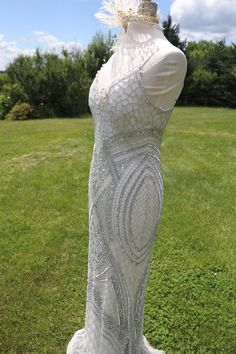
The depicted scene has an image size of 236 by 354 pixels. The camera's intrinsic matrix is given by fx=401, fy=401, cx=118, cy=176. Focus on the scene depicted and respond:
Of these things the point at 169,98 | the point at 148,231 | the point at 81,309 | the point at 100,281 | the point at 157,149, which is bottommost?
the point at 81,309

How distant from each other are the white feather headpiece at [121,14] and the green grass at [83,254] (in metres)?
2.58

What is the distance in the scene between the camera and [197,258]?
15.4ft

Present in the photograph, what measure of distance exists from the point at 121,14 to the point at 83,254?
3357 mm

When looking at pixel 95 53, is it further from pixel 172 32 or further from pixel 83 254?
pixel 83 254

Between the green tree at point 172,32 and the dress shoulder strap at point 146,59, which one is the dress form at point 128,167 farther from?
the green tree at point 172,32

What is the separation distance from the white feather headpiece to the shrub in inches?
600

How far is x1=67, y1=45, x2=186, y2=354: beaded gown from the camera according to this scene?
71.3 inches

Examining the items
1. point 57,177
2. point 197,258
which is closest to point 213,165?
point 57,177

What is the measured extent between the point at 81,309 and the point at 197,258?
160 cm

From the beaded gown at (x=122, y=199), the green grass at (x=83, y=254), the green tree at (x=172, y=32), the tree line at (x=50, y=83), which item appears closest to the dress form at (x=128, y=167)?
the beaded gown at (x=122, y=199)

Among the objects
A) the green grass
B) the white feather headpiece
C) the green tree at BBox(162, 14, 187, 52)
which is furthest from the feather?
the green tree at BBox(162, 14, 187, 52)

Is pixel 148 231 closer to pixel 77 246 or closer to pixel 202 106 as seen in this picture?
pixel 77 246

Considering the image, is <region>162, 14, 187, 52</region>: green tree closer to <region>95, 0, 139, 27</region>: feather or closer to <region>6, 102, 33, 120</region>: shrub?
<region>6, 102, 33, 120</region>: shrub

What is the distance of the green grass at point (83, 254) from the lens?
3.51m
